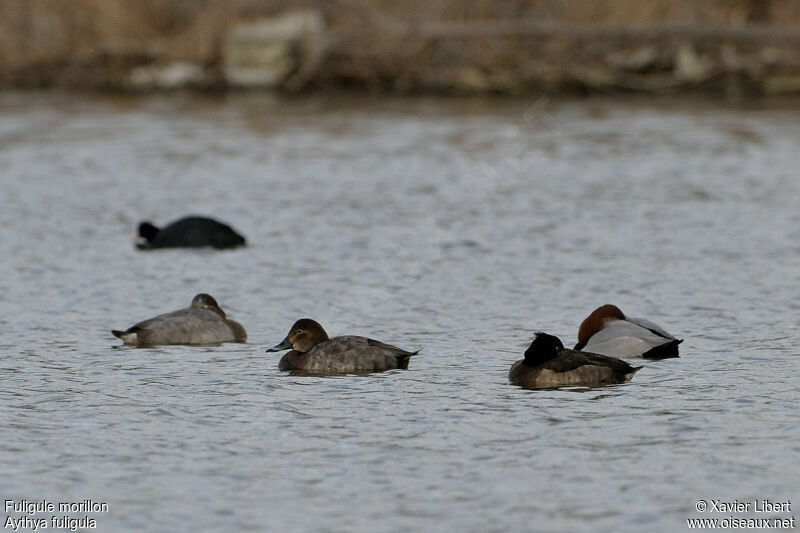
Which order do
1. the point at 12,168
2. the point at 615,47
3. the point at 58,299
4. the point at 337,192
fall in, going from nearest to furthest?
the point at 58,299 → the point at 337,192 → the point at 12,168 → the point at 615,47

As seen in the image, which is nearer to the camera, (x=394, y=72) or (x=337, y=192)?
(x=337, y=192)

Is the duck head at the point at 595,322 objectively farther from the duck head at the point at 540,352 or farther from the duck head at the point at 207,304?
the duck head at the point at 207,304

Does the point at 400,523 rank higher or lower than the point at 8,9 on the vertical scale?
lower

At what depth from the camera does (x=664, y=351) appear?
10.5 meters

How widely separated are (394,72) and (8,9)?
8.65m

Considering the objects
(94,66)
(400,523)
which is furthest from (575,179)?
(94,66)

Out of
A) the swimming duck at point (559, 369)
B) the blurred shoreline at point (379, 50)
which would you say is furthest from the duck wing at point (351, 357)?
the blurred shoreline at point (379, 50)

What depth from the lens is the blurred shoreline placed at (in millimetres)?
31136

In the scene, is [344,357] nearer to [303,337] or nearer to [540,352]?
[303,337]

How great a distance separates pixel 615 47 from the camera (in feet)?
102

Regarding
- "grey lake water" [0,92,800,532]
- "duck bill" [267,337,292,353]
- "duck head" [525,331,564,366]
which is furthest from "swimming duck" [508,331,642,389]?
"duck bill" [267,337,292,353]

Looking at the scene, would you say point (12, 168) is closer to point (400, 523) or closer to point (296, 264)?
point (296, 264)

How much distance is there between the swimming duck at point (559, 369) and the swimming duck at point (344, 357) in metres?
0.92

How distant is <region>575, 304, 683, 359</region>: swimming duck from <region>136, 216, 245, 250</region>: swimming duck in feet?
19.5
